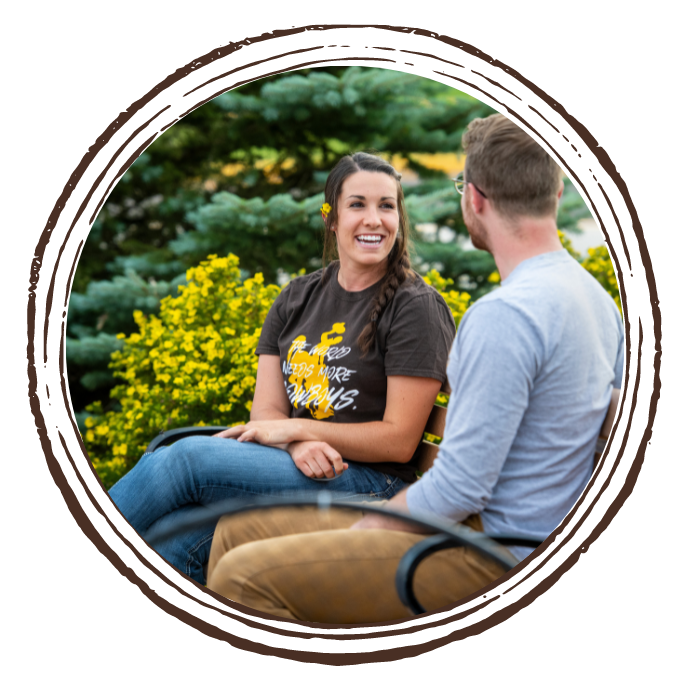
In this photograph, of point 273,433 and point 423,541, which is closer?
point 423,541

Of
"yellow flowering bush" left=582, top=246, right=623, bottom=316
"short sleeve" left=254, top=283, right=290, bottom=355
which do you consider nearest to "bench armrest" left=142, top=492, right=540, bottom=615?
"short sleeve" left=254, top=283, right=290, bottom=355

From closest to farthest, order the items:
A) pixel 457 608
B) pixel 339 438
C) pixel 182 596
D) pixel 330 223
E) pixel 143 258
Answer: pixel 457 608, pixel 182 596, pixel 339 438, pixel 330 223, pixel 143 258

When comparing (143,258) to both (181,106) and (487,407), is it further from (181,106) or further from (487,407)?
(487,407)

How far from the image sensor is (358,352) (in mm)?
1974

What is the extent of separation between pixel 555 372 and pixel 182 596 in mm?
1029

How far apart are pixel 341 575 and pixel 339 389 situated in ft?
2.20

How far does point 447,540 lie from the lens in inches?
50.5

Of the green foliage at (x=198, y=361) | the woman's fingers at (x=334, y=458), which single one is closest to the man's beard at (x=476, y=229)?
the woman's fingers at (x=334, y=458)

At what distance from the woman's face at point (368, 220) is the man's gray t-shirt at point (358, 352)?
0.11 m

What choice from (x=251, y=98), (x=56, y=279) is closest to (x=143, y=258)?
(x=251, y=98)

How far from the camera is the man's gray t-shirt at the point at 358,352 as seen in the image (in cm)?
189

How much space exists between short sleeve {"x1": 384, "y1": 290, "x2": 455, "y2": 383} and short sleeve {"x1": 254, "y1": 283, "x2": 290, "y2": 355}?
19.7 inches

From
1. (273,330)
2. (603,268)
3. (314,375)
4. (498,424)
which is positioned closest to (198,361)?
(273,330)

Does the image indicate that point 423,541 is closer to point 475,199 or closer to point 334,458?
point 334,458
